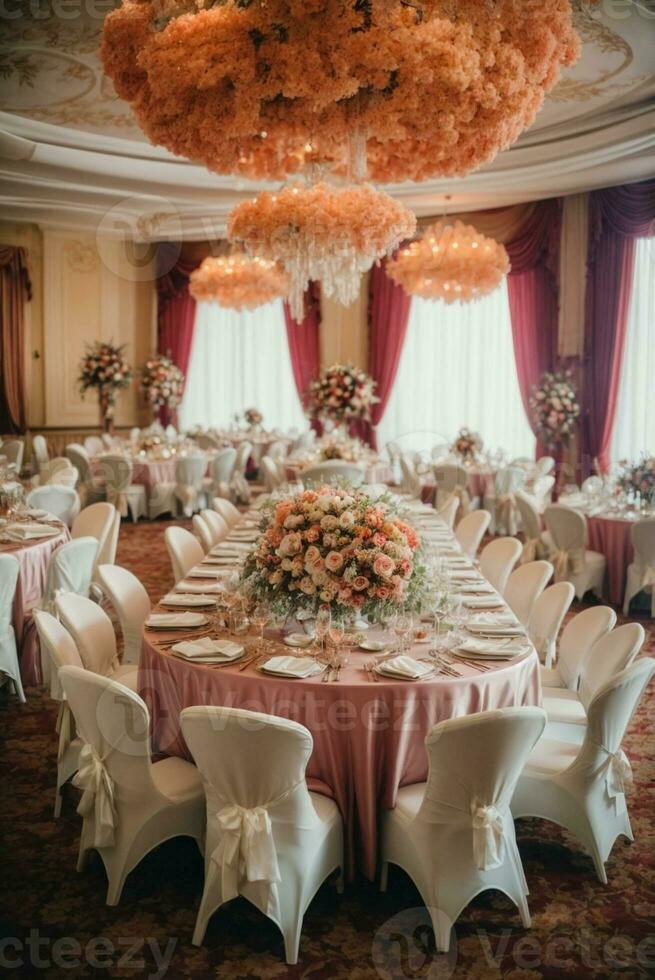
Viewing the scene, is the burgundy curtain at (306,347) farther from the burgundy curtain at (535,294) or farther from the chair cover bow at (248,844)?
the chair cover bow at (248,844)

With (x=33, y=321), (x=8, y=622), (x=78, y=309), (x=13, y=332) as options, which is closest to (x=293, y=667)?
(x=8, y=622)

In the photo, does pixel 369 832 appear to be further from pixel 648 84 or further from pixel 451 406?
pixel 451 406

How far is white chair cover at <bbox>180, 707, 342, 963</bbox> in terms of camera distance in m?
2.50

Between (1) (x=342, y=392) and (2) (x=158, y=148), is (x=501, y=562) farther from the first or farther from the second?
(2) (x=158, y=148)

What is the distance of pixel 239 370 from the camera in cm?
1435

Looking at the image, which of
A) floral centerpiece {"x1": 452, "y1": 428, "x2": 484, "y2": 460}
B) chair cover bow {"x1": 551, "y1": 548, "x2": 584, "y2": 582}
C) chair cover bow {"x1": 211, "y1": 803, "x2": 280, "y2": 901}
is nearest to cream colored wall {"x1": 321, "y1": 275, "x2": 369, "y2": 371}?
floral centerpiece {"x1": 452, "y1": 428, "x2": 484, "y2": 460}

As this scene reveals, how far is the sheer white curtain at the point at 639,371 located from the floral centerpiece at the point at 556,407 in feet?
1.86

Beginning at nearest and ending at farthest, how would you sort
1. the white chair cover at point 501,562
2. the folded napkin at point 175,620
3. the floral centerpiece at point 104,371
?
1. the folded napkin at point 175,620
2. the white chair cover at point 501,562
3. the floral centerpiece at point 104,371

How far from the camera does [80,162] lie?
9133mm

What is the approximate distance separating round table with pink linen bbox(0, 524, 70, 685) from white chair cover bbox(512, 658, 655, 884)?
310cm

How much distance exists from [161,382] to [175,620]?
1005 cm

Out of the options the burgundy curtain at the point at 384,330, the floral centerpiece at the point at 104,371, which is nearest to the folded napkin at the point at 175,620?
the floral centerpiece at the point at 104,371

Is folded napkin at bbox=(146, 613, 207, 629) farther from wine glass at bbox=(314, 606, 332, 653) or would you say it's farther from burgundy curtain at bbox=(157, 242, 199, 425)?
burgundy curtain at bbox=(157, 242, 199, 425)

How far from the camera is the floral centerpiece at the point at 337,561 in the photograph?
131 inches
